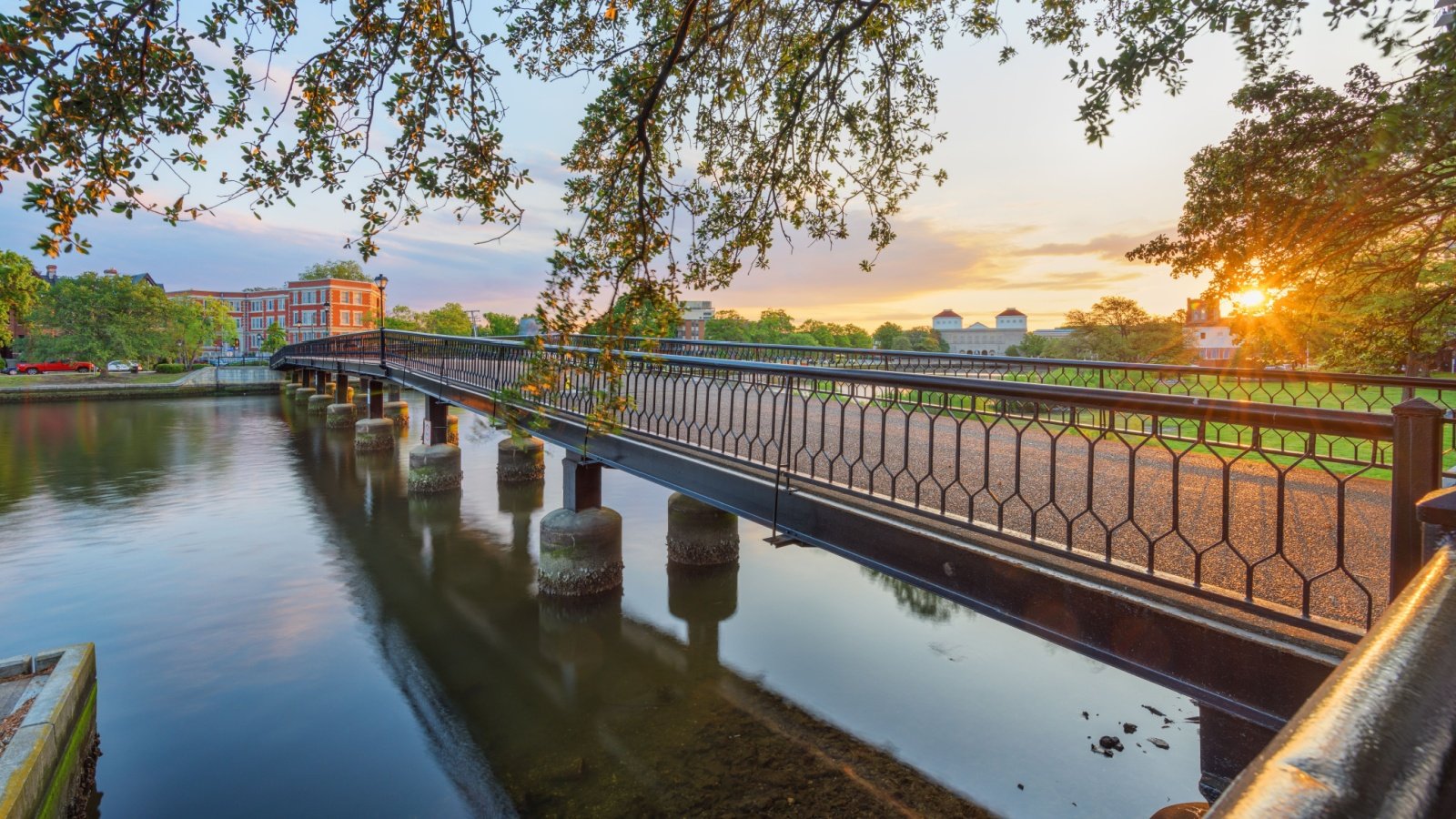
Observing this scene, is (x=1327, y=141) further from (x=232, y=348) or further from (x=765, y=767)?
(x=232, y=348)

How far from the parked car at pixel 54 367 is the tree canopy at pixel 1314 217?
233ft

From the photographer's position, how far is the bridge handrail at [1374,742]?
594mm

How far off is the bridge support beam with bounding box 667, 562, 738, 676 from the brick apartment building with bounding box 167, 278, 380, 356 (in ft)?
228

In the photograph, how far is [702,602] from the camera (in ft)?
34.8

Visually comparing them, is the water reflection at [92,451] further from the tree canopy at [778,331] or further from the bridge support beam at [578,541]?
the tree canopy at [778,331]

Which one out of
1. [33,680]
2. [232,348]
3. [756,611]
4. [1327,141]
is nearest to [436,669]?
[33,680]

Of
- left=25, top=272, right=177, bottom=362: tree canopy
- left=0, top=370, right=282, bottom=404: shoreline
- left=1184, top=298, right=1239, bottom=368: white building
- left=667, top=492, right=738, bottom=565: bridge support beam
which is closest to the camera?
left=667, top=492, right=738, bottom=565: bridge support beam

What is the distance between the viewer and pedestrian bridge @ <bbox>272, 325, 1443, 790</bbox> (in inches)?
118

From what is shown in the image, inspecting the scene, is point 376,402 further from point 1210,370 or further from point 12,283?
point 1210,370

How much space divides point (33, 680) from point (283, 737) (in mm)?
2130

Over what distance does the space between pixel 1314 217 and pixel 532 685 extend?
34.8 feet

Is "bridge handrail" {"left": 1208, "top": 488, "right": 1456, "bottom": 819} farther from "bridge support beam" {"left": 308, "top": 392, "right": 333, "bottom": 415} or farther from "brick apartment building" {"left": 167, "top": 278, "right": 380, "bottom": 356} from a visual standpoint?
"brick apartment building" {"left": 167, "top": 278, "right": 380, "bottom": 356}

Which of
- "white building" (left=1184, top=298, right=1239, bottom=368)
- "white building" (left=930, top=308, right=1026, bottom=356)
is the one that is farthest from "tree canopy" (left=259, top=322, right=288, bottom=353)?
"white building" (left=930, top=308, right=1026, bottom=356)

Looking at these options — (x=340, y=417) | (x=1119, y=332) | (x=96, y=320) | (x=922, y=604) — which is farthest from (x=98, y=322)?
(x=1119, y=332)
